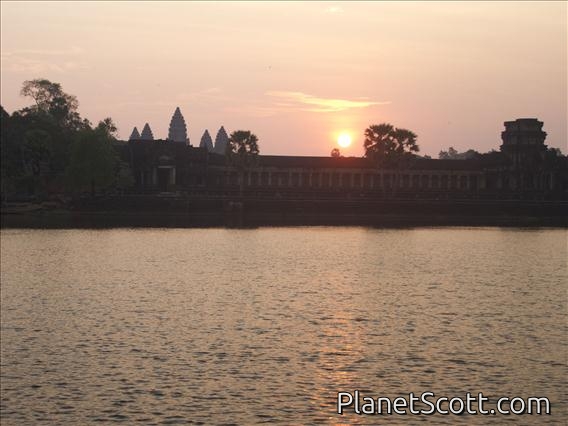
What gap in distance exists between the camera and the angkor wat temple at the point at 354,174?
137875 millimetres

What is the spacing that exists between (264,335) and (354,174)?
146473 mm

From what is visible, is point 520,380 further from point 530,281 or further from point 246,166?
point 246,166

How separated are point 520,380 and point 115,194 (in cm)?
10648

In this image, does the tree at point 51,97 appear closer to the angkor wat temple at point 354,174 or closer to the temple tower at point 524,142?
the angkor wat temple at point 354,174

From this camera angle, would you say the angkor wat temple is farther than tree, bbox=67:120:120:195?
Yes

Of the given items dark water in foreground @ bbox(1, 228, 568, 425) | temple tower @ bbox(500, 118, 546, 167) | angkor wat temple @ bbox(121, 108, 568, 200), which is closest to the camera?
dark water in foreground @ bbox(1, 228, 568, 425)

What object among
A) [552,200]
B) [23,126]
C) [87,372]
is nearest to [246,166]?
[23,126]

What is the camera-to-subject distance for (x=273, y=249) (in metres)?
68.7

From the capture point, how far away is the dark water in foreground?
2222cm

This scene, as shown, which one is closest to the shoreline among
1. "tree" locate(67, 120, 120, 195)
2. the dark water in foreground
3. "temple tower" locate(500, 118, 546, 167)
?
"tree" locate(67, 120, 120, 195)

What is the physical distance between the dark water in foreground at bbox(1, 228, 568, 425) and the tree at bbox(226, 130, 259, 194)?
82.9 m

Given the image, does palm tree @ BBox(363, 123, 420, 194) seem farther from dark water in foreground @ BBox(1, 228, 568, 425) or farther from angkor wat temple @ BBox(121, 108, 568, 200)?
dark water in foreground @ BBox(1, 228, 568, 425)

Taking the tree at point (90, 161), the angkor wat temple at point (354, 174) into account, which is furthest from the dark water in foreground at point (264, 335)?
the angkor wat temple at point (354, 174)

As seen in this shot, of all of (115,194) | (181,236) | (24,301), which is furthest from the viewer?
(115,194)
